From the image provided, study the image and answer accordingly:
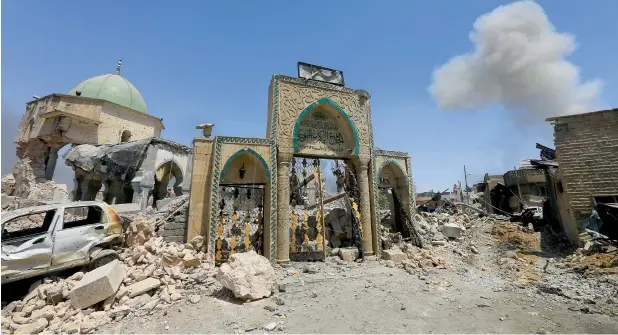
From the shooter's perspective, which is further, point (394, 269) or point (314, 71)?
point (314, 71)

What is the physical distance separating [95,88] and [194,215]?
21745mm

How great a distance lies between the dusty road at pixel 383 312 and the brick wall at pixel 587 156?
7746 millimetres

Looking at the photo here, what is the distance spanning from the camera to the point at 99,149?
16.2m

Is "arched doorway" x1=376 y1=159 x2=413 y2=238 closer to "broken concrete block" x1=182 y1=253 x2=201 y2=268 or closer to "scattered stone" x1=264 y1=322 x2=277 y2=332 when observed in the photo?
"broken concrete block" x1=182 y1=253 x2=201 y2=268

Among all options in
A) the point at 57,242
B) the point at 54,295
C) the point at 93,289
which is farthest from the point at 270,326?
the point at 57,242

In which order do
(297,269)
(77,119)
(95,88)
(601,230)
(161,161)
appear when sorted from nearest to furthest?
(297,269)
(601,230)
(161,161)
(77,119)
(95,88)

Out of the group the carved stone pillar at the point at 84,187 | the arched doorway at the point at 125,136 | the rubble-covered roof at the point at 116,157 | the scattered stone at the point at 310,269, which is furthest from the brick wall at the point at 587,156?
the arched doorway at the point at 125,136

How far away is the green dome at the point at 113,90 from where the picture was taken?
894 inches

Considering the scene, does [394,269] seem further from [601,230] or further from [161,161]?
[161,161]

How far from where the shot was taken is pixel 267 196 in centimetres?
975

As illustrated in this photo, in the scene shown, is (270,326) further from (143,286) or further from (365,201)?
(365,201)

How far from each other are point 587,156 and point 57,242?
18.6 metres

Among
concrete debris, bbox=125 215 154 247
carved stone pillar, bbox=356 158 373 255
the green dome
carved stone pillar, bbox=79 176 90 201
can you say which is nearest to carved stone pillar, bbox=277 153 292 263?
carved stone pillar, bbox=356 158 373 255

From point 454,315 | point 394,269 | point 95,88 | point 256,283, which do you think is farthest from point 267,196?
point 95,88
